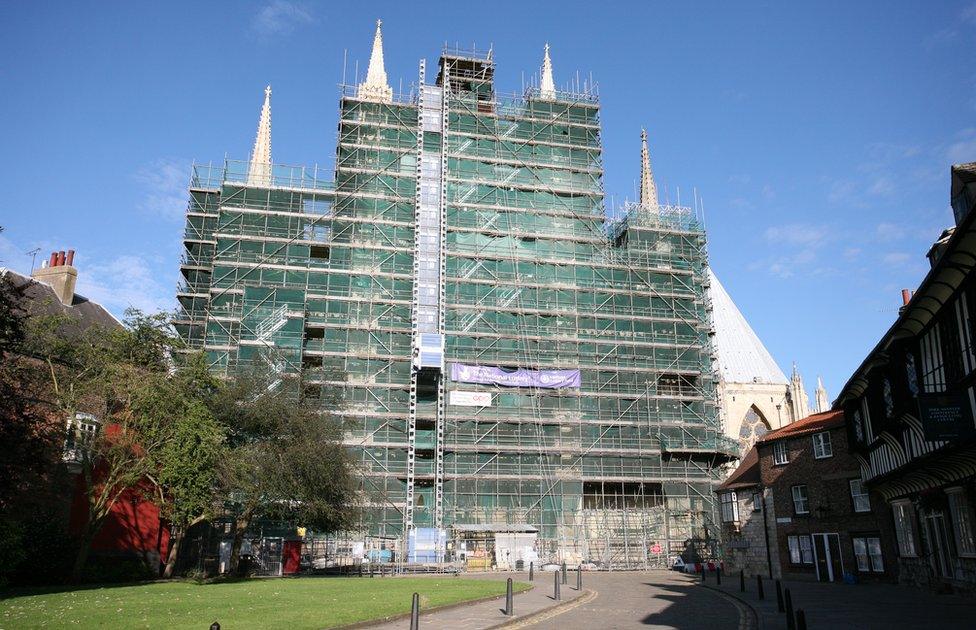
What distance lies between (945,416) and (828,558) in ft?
57.5

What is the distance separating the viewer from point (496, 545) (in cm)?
4012

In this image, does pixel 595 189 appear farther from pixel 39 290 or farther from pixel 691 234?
pixel 39 290

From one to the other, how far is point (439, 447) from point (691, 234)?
23291 millimetres

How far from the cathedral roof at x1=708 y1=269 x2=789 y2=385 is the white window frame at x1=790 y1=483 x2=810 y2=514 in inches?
1692

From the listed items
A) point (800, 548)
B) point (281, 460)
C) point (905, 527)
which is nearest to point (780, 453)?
point (800, 548)

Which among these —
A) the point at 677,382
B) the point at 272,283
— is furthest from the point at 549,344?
the point at 272,283

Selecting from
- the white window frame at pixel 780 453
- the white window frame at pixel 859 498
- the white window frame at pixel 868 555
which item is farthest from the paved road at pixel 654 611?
the white window frame at pixel 780 453

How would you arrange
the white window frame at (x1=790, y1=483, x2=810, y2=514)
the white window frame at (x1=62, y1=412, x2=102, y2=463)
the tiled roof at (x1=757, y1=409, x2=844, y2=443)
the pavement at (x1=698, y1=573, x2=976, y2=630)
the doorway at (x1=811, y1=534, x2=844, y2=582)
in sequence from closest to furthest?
A: the pavement at (x1=698, y1=573, x2=976, y2=630) < the white window frame at (x1=62, y1=412, x2=102, y2=463) < the doorway at (x1=811, y1=534, x2=844, y2=582) < the tiled roof at (x1=757, y1=409, x2=844, y2=443) < the white window frame at (x1=790, y1=483, x2=810, y2=514)

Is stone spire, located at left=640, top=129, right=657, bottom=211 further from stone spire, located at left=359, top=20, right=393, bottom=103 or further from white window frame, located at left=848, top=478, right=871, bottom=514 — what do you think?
white window frame, located at left=848, top=478, right=871, bottom=514

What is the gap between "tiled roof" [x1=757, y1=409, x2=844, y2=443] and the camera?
30.3 metres

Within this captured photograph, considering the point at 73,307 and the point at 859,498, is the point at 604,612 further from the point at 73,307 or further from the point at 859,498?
the point at 73,307

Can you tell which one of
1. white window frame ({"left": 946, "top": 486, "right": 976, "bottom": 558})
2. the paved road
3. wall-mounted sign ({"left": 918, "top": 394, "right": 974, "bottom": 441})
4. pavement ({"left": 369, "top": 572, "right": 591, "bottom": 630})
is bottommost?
the paved road

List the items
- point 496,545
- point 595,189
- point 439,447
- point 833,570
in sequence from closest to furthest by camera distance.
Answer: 1. point 833,570
2. point 496,545
3. point 439,447
4. point 595,189

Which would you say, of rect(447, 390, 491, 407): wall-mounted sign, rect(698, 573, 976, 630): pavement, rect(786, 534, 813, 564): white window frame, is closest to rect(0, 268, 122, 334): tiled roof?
rect(447, 390, 491, 407): wall-mounted sign
